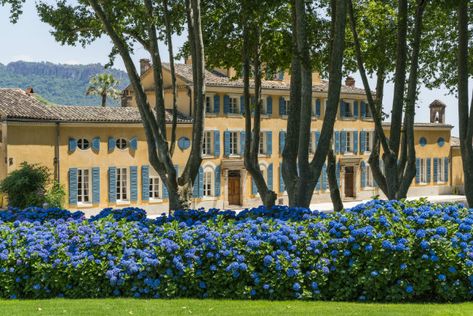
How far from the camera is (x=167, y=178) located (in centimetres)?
1404

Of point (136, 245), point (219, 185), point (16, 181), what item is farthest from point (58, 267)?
point (219, 185)

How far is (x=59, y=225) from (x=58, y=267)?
1126mm

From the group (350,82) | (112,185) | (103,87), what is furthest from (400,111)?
(103,87)

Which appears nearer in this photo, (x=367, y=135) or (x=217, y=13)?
(x=217, y=13)

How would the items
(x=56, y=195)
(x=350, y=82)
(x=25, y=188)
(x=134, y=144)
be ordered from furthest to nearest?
(x=350, y=82) < (x=134, y=144) < (x=56, y=195) < (x=25, y=188)

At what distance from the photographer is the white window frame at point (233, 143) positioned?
120 feet

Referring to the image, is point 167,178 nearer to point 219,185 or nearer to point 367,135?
point 219,185

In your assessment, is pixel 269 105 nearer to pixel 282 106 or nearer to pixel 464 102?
pixel 282 106

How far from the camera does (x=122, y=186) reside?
1260 inches

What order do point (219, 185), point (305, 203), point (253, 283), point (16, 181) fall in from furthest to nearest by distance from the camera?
point (219, 185) < point (16, 181) < point (305, 203) < point (253, 283)

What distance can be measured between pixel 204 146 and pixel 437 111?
1908cm

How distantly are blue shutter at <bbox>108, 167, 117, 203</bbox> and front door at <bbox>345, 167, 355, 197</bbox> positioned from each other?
15.9 metres

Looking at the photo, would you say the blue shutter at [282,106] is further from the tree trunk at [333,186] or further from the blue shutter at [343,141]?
the tree trunk at [333,186]

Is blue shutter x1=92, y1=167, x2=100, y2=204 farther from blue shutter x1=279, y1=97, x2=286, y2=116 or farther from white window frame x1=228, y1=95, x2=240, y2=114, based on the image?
blue shutter x1=279, y1=97, x2=286, y2=116
